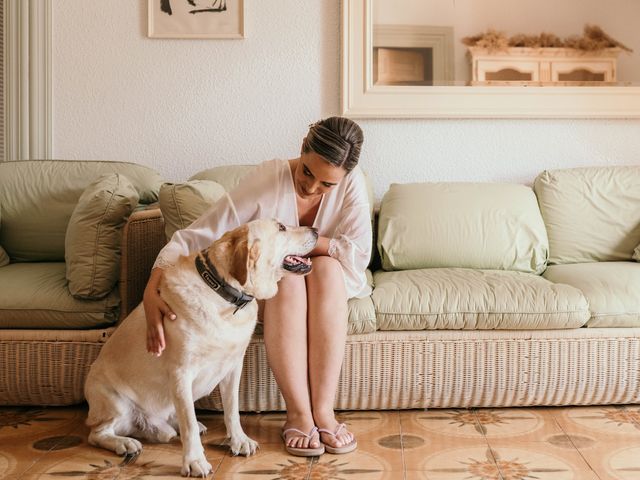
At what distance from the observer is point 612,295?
232cm

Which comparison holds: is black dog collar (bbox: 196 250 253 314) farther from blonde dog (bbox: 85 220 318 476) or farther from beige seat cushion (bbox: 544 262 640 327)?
beige seat cushion (bbox: 544 262 640 327)

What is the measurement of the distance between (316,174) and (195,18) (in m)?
1.52

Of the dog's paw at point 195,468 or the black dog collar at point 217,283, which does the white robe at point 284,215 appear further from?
the dog's paw at point 195,468

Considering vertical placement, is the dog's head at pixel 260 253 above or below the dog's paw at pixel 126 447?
above

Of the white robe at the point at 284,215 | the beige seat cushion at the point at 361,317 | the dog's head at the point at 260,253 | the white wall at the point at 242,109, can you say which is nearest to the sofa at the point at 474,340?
the beige seat cushion at the point at 361,317

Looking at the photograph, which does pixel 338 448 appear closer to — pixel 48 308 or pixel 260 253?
pixel 260 253

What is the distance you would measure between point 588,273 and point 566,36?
1.22m

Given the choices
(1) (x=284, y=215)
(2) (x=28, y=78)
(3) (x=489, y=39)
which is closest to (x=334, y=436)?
(1) (x=284, y=215)

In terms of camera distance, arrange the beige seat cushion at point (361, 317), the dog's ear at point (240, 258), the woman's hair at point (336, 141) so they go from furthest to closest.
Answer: the beige seat cushion at point (361, 317)
the woman's hair at point (336, 141)
the dog's ear at point (240, 258)

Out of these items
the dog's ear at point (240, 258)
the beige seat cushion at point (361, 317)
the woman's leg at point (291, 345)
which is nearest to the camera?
the dog's ear at point (240, 258)

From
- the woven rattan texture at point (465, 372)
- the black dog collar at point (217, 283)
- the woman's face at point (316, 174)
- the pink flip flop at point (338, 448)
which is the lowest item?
the pink flip flop at point (338, 448)

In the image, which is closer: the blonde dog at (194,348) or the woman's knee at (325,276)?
the blonde dog at (194,348)

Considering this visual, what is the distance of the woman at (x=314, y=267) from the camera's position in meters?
1.95

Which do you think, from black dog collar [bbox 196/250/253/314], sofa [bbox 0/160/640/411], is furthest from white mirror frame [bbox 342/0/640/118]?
black dog collar [bbox 196/250/253/314]
